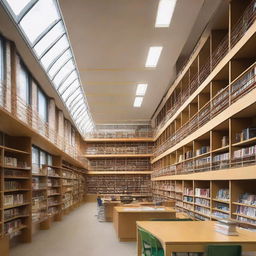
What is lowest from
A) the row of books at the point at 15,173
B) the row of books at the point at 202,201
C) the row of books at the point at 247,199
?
the row of books at the point at 202,201

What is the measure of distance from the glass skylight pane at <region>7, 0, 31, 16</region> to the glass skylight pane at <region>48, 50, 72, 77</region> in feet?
14.1

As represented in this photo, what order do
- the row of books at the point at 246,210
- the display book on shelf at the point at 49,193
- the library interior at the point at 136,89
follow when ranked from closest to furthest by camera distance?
the library interior at the point at 136,89
the row of books at the point at 246,210
the display book on shelf at the point at 49,193

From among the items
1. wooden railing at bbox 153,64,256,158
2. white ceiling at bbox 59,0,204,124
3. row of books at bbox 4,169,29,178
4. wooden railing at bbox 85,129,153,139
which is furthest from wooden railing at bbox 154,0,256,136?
wooden railing at bbox 85,129,153,139

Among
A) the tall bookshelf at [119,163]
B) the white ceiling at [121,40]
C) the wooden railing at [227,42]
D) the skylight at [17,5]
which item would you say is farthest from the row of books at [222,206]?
the tall bookshelf at [119,163]

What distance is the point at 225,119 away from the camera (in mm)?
8469

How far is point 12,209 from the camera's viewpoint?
9070 mm

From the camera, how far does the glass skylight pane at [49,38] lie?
1045 cm

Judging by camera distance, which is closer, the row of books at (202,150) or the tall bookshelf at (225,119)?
the tall bookshelf at (225,119)

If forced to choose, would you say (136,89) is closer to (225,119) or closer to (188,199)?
(188,199)

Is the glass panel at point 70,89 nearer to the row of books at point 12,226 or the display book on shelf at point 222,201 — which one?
the display book on shelf at point 222,201

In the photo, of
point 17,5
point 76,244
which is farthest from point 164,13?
point 76,244

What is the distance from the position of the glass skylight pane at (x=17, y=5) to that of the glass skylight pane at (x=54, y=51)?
3043 mm

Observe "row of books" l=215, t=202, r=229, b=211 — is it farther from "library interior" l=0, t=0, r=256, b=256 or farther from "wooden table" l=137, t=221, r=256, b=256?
"wooden table" l=137, t=221, r=256, b=256

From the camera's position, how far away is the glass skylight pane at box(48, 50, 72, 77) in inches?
502
